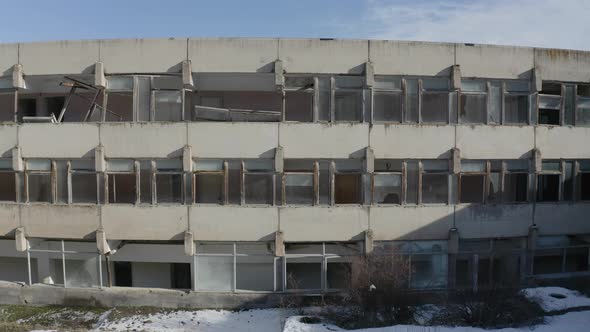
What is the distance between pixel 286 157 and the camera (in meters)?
13.2

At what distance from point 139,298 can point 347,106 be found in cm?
1013

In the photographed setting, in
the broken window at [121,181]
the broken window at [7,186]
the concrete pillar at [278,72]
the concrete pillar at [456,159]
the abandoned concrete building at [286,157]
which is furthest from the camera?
the broken window at [7,186]

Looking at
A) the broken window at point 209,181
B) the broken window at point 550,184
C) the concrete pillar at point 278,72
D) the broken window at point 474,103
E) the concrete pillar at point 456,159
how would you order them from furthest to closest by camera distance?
1. the broken window at point 550,184
2. the broken window at point 474,103
3. the broken window at point 209,181
4. the concrete pillar at point 456,159
5. the concrete pillar at point 278,72

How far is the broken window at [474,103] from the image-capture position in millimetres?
13727

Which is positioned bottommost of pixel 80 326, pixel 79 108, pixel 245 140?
pixel 80 326

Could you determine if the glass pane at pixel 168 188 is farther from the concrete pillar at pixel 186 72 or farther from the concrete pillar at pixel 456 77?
the concrete pillar at pixel 456 77

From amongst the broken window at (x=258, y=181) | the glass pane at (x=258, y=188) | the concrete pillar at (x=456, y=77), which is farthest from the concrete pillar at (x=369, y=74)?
the glass pane at (x=258, y=188)

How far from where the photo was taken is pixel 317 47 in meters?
13.1

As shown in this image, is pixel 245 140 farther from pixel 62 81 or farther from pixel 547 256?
pixel 547 256

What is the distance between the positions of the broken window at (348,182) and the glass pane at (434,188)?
2.40 m

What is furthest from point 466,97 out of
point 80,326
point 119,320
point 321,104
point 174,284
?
point 80,326

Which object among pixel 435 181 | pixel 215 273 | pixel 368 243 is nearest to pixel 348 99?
pixel 435 181

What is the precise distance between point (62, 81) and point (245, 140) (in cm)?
724

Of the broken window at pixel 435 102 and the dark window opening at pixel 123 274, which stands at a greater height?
the broken window at pixel 435 102
